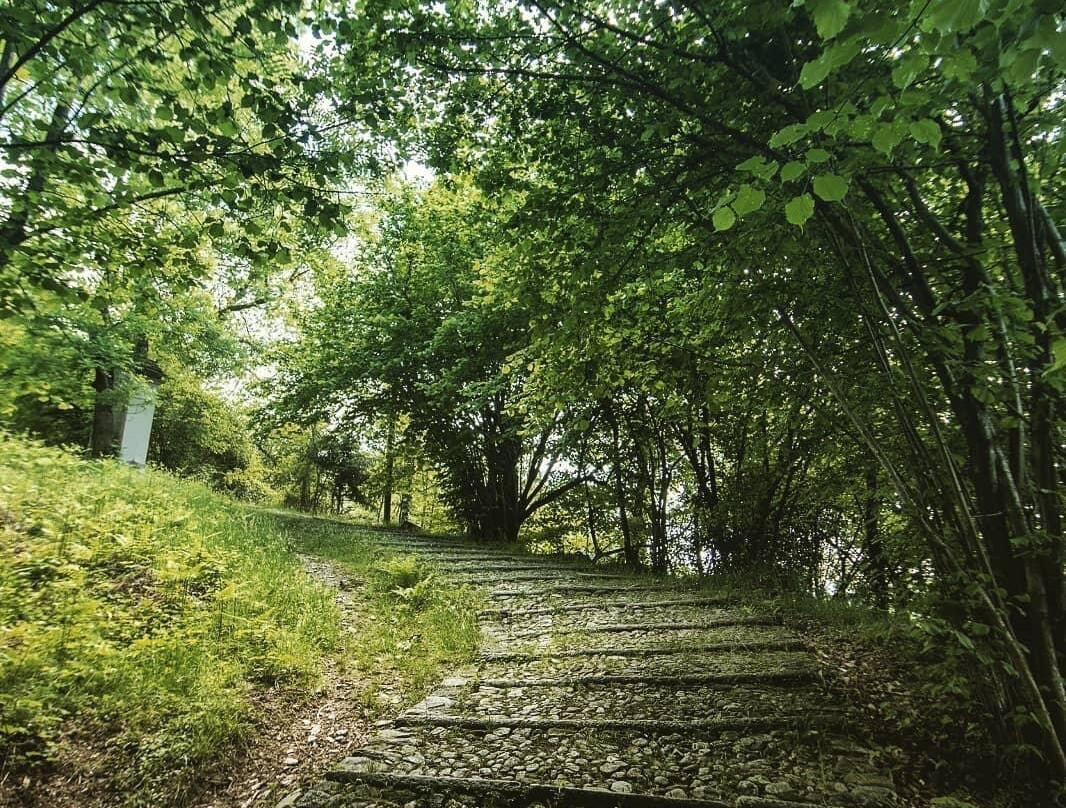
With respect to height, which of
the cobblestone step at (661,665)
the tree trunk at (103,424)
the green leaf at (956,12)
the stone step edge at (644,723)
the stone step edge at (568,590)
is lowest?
the stone step edge at (644,723)

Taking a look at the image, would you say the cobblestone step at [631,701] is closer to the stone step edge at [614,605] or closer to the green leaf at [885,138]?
the stone step edge at [614,605]

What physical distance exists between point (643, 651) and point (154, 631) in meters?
3.54

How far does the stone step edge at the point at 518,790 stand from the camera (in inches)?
95.7

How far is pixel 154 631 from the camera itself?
364cm

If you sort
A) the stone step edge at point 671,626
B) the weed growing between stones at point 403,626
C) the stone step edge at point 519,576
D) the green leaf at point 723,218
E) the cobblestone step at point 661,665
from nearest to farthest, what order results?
1. the green leaf at point 723,218
2. the cobblestone step at point 661,665
3. the weed growing between stones at point 403,626
4. the stone step edge at point 671,626
5. the stone step edge at point 519,576

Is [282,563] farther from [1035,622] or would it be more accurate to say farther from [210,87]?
[1035,622]

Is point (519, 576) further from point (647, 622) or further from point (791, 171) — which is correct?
point (791, 171)

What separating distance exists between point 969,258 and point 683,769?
117 inches

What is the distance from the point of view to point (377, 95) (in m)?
3.30

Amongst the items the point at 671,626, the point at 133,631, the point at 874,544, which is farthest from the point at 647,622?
the point at 133,631

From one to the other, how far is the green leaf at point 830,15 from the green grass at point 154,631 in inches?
159

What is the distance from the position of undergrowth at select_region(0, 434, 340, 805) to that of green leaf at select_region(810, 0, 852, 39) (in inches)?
159

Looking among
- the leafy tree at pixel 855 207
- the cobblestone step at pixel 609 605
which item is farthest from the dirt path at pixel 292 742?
the leafy tree at pixel 855 207

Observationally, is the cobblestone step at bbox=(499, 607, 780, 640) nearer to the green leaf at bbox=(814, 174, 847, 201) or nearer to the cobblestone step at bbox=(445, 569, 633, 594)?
the cobblestone step at bbox=(445, 569, 633, 594)
